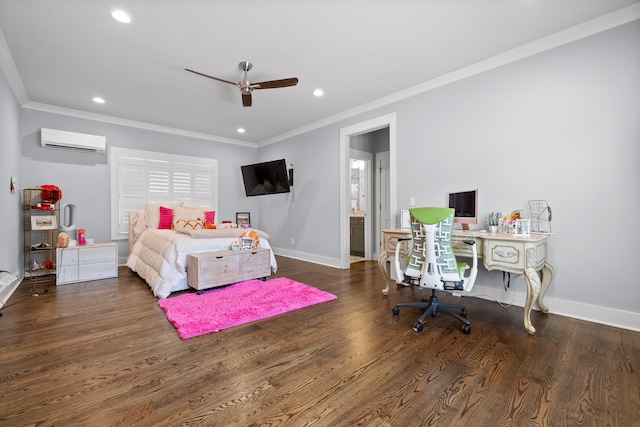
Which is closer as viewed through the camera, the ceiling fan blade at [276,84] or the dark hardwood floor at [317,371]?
the dark hardwood floor at [317,371]

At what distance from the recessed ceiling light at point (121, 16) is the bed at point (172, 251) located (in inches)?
87.9

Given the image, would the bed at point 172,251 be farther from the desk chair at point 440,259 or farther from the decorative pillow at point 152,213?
the desk chair at point 440,259

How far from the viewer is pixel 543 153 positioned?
2.82 m

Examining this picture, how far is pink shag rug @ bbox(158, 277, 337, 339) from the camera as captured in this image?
8.20 feet

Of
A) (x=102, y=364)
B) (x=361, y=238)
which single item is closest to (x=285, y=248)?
(x=361, y=238)

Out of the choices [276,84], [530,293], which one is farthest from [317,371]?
[276,84]

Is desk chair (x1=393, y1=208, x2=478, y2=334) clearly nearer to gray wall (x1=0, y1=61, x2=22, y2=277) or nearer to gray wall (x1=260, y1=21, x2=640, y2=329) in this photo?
gray wall (x1=260, y1=21, x2=640, y2=329)

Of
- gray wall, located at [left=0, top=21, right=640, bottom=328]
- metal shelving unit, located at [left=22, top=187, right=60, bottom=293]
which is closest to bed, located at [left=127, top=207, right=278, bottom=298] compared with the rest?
metal shelving unit, located at [left=22, top=187, right=60, bottom=293]

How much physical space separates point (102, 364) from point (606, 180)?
419 centimetres

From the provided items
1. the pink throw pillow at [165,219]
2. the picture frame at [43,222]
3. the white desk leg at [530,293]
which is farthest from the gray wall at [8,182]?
the white desk leg at [530,293]

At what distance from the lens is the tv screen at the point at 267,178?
5.26 m

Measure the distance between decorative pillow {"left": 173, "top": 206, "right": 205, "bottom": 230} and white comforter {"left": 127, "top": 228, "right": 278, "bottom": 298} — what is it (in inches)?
28.2

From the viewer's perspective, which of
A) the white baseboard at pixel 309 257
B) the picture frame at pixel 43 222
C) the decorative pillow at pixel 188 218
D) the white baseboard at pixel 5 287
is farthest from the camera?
the white baseboard at pixel 309 257

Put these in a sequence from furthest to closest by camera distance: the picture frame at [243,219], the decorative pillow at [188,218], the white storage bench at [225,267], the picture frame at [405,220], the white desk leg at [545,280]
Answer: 1. the picture frame at [243,219]
2. the decorative pillow at [188,218]
3. the picture frame at [405,220]
4. the white storage bench at [225,267]
5. the white desk leg at [545,280]
